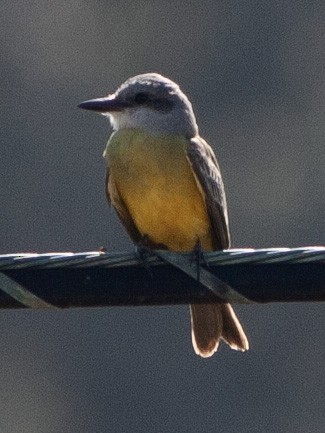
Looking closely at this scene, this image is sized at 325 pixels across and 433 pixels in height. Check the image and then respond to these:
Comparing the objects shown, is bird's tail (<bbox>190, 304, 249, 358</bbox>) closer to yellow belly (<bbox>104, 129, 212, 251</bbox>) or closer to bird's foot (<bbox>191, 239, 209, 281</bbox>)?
yellow belly (<bbox>104, 129, 212, 251</bbox>)

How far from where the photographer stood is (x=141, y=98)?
10992 millimetres

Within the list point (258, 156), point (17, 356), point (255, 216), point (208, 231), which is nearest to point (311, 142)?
point (258, 156)

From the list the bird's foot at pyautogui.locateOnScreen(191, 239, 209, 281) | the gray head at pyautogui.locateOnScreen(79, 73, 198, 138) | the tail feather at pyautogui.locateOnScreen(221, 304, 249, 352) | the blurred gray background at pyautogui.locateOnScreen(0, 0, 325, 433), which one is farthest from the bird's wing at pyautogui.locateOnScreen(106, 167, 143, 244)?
the blurred gray background at pyautogui.locateOnScreen(0, 0, 325, 433)

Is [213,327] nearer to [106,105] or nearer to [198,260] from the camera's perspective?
[106,105]

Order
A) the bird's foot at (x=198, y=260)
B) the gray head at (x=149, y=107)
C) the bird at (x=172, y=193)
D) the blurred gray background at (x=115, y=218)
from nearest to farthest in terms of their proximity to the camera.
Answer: the bird's foot at (x=198, y=260) < the bird at (x=172, y=193) < the gray head at (x=149, y=107) < the blurred gray background at (x=115, y=218)

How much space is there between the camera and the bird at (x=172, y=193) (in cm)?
1033

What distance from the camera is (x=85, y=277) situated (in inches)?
325

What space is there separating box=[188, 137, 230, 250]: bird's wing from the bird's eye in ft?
1.63

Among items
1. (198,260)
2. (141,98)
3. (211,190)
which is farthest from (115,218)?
(198,260)

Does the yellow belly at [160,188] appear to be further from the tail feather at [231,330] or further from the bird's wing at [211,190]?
the tail feather at [231,330]

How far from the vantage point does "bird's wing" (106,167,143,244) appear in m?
10.6

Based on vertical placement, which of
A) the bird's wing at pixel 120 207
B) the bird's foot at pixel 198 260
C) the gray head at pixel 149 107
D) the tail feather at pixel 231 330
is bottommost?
the tail feather at pixel 231 330

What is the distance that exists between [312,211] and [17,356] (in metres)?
5.97

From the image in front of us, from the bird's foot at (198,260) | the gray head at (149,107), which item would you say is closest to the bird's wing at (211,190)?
the gray head at (149,107)
